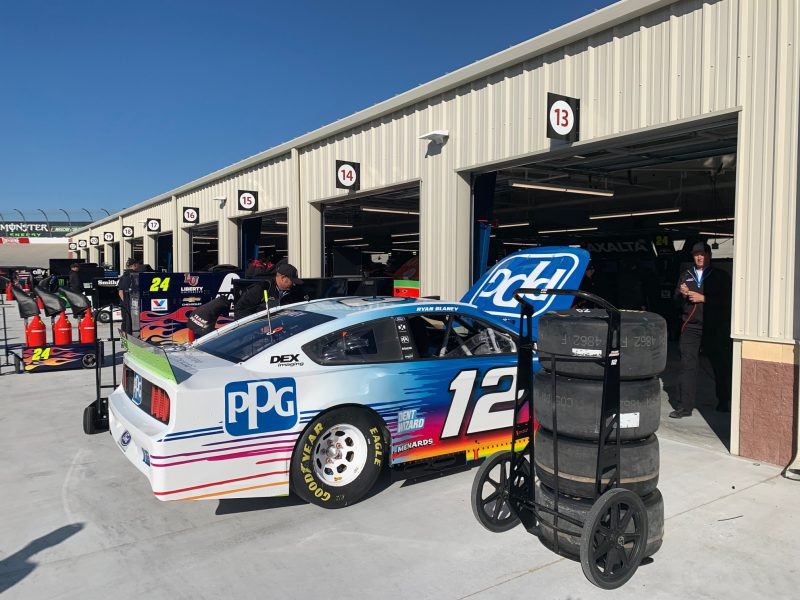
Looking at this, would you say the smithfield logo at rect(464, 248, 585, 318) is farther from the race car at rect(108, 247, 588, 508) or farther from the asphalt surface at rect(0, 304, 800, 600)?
the asphalt surface at rect(0, 304, 800, 600)

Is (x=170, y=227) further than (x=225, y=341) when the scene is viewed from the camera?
Yes

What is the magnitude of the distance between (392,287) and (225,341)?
647 centimetres

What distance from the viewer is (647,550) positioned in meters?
3.38

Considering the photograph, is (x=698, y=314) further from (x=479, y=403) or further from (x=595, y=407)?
(x=595, y=407)

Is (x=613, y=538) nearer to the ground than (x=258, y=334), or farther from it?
nearer to the ground

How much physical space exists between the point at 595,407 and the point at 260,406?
2.07m

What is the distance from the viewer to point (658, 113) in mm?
6246

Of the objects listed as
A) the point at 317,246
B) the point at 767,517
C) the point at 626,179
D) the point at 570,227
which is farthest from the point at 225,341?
the point at 570,227

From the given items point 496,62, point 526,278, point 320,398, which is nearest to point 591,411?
point 320,398

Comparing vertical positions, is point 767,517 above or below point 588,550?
below

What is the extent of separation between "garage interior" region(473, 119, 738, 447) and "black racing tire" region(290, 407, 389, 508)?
388 cm

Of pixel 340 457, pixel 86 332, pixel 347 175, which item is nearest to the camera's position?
pixel 340 457

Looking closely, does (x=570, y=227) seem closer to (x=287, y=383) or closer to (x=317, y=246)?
(x=317, y=246)

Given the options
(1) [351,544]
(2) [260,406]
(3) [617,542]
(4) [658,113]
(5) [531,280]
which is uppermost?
(4) [658,113]
